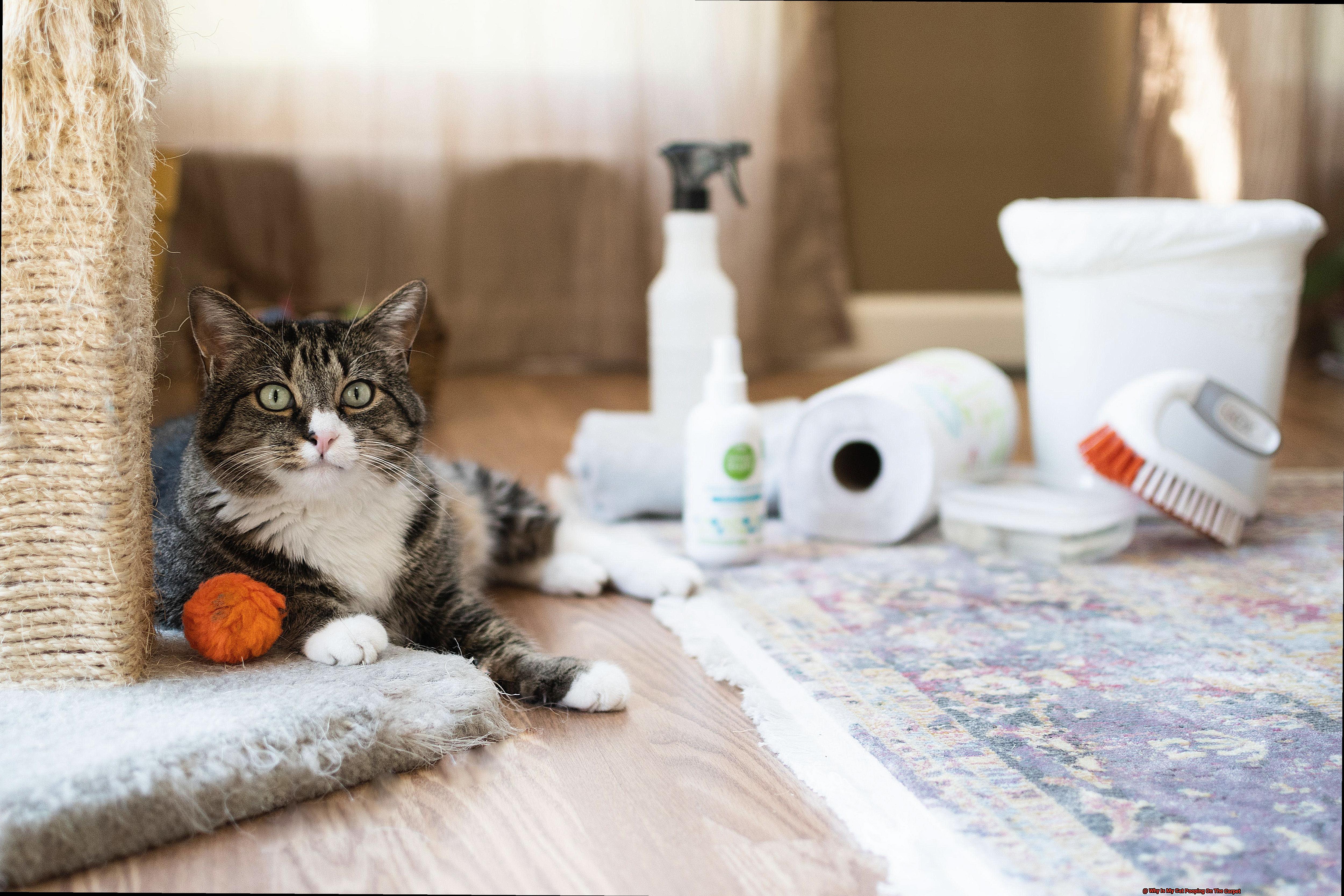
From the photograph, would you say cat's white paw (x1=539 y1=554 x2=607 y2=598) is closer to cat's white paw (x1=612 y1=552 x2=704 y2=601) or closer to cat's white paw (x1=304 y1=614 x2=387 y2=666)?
cat's white paw (x1=612 y1=552 x2=704 y2=601)

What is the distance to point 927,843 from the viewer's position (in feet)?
2.22

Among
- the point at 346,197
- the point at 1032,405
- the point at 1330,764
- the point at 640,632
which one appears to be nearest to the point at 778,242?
the point at 346,197

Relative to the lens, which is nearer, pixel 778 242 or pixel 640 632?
pixel 640 632

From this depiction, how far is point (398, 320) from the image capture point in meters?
0.96

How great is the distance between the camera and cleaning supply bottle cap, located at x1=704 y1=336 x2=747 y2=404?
1249 millimetres

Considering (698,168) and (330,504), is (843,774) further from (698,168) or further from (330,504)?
(698,168)

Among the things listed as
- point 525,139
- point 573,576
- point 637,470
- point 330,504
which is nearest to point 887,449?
point 637,470

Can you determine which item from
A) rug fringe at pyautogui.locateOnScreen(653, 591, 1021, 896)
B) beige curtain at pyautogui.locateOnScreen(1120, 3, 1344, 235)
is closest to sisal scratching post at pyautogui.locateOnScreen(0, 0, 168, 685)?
rug fringe at pyautogui.locateOnScreen(653, 591, 1021, 896)

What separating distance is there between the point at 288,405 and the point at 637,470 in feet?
2.20

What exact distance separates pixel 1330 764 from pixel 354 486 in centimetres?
79

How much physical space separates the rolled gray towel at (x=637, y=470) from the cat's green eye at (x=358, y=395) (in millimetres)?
603

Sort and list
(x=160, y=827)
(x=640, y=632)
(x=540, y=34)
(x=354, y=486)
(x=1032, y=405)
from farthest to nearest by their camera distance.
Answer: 1. (x=540, y=34)
2. (x=1032, y=405)
3. (x=640, y=632)
4. (x=354, y=486)
5. (x=160, y=827)

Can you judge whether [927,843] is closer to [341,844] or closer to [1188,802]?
[1188,802]

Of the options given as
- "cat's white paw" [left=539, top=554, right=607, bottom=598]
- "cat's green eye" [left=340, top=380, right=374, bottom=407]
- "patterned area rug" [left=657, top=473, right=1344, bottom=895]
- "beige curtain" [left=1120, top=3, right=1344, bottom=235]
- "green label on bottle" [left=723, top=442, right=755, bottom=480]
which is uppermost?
"beige curtain" [left=1120, top=3, right=1344, bottom=235]
